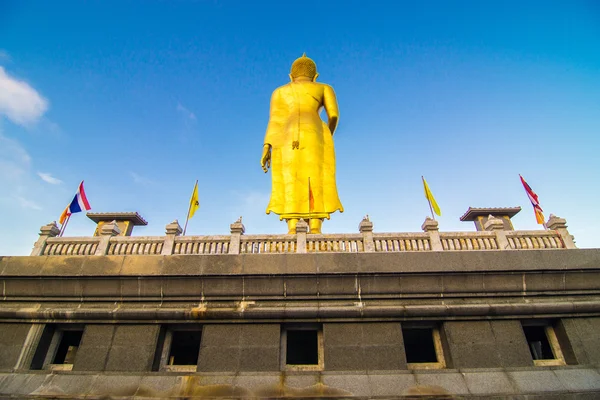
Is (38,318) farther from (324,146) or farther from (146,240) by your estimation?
(324,146)

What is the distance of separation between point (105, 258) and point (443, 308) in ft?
27.4

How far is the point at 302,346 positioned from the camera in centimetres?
1116

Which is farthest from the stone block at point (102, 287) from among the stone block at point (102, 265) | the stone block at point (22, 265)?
the stone block at point (22, 265)

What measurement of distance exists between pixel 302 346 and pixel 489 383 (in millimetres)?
5524

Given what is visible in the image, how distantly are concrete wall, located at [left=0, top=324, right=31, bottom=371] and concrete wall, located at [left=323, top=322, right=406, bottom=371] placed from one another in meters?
7.19

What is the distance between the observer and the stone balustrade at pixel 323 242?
916 centimetres

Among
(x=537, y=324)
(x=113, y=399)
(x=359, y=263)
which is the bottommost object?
(x=113, y=399)

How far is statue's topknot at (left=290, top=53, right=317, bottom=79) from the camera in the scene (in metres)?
16.5

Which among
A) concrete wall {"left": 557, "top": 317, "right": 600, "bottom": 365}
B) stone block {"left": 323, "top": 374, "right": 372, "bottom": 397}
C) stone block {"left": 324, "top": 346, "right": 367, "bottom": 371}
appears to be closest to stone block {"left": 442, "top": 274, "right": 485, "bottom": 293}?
concrete wall {"left": 557, "top": 317, "right": 600, "bottom": 365}

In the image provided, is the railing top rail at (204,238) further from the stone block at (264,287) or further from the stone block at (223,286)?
the stone block at (264,287)

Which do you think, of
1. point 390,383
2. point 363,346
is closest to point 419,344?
point 363,346

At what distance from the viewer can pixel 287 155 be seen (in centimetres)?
1398

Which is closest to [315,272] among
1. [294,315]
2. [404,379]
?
[294,315]

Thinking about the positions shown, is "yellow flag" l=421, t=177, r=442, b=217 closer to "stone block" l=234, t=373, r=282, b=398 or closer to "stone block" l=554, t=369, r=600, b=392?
"stone block" l=554, t=369, r=600, b=392
